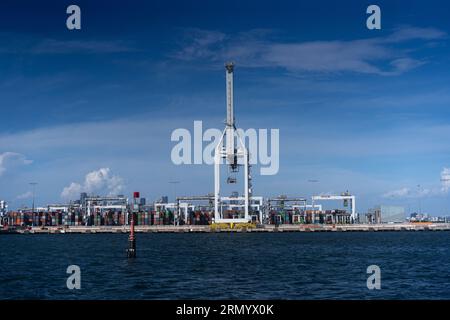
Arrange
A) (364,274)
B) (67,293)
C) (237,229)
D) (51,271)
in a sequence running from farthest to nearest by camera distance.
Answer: (237,229), (51,271), (364,274), (67,293)

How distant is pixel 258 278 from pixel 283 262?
14.9 metres

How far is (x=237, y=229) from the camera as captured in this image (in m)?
176

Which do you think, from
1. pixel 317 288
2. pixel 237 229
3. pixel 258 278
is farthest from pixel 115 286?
pixel 237 229

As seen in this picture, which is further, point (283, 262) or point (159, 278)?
point (283, 262)

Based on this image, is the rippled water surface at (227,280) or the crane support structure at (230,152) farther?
the crane support structure at (230,152)

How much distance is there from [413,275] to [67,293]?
1084 inches

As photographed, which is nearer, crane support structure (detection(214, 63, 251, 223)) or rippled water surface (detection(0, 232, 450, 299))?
rippled water surface (detection(0, 232, 450, 299))

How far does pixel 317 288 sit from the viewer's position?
33375mm

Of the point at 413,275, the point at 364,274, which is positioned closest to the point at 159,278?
the point at 364,274

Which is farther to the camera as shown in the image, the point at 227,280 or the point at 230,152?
the point at 230,152

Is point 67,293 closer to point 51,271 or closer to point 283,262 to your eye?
point 51,271
